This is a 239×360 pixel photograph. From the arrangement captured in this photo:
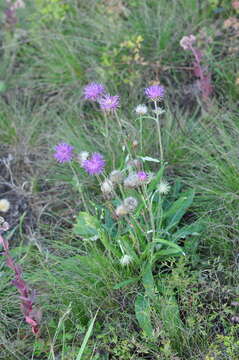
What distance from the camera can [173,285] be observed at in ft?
6.72

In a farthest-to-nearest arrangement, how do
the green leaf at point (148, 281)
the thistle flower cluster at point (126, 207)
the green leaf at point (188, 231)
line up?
1. the green leaf at point (188, 231)
2. the green leaf at point (148, 281)
3. the thistle flower cluster at point (126, 207)

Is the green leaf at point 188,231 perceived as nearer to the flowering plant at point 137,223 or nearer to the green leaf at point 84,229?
the flowering plant at point 137,223

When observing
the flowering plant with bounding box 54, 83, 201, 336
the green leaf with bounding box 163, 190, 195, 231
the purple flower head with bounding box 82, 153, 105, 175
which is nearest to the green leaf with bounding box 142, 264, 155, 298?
the flowering plant with bounding box 54, 83, 201, 336

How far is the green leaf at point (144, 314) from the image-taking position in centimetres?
196

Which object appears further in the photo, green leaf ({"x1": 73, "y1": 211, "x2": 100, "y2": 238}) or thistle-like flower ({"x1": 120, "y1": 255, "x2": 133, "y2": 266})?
green leaf ({"x1": 73, "y1": 211, "x2": 100, "y2": 238})

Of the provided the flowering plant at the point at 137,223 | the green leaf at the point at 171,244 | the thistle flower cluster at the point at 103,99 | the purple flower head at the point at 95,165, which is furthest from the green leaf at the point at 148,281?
the thistle flower cluster at the point at 103,99

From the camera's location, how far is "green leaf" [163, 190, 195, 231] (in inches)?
90.8

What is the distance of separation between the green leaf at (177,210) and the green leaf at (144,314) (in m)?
0.35

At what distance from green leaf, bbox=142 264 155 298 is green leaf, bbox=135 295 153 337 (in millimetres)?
41

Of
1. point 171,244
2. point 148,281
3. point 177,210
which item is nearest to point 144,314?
point 148,281

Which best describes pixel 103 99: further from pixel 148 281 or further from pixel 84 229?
pixel 148 281

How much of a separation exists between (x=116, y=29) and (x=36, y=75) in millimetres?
625

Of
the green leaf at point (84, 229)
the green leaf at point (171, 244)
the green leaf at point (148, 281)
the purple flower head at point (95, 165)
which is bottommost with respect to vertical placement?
the green leaf at point (148, 281)

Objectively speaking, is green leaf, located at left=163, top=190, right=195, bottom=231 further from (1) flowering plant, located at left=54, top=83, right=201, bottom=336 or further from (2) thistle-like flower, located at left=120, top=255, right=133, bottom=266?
(2) thistle-like flower, located at left=120, top=255, right=133, bottom=266
